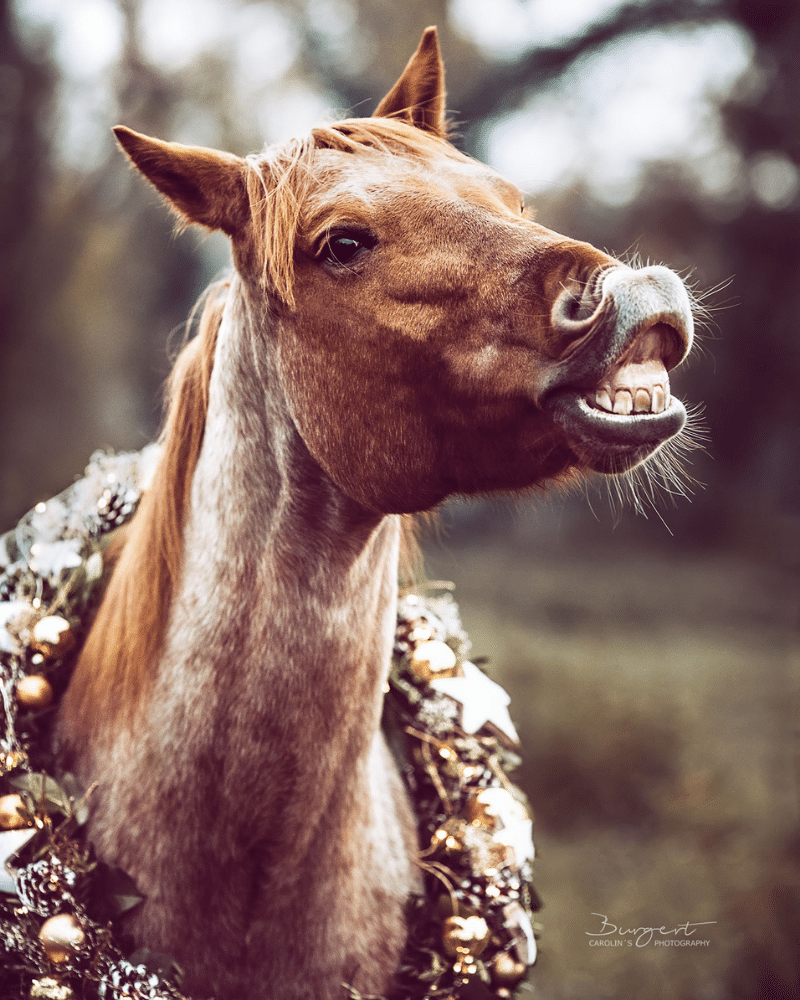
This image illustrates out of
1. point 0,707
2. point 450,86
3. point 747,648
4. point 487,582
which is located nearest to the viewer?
point 0,707

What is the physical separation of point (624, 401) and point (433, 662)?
1.03 meters

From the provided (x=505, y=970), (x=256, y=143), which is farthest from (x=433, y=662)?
(x=256, y=143)

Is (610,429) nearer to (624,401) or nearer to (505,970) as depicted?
(624,401)

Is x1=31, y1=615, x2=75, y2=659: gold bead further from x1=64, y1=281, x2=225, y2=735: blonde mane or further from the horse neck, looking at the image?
the horse neck

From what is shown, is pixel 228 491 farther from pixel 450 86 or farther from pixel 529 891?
pixel 450 86

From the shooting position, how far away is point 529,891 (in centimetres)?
202

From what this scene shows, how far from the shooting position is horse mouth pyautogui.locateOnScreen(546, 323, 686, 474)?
1.15 metres

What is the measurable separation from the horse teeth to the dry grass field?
245 centimetres

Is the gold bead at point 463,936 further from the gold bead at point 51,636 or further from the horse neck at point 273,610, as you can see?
the gold bead at point 51,636

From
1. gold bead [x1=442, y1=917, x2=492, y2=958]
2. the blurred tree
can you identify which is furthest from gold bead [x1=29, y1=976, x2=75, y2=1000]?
the blurred tree

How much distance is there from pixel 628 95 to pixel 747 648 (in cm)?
598

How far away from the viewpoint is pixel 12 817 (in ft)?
5.29

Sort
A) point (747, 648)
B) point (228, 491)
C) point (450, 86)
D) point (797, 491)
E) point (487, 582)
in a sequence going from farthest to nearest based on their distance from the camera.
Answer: point (450, 86)
point (487, 582)
point (797, 491)
point (747, 648)
point (228, 491)

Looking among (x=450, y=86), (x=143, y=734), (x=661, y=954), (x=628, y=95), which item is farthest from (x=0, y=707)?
(x=450, y=86)
